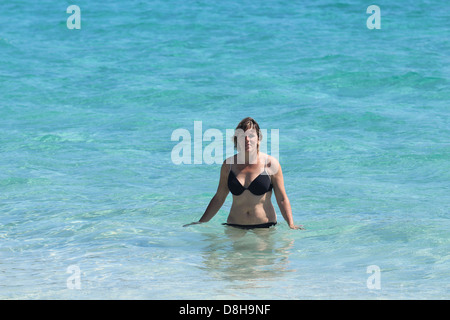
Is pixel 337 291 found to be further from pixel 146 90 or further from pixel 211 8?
pixel 211 8

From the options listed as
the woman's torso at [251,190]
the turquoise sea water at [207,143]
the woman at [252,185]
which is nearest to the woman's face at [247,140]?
the woman at [252,185]

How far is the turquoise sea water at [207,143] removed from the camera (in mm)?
5801

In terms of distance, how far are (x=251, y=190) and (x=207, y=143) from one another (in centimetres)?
514

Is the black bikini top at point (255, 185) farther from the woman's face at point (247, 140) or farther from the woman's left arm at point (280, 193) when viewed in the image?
the woman's face at point (247, 140)

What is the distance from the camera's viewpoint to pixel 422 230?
274 inches

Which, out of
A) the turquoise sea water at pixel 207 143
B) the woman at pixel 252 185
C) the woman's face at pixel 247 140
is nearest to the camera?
the turquoise sea water at pixel 207 143

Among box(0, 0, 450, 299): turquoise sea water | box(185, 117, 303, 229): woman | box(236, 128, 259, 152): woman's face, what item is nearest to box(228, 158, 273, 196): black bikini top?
box(185, 117, 303, 229): woman

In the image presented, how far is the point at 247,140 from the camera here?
20.8ft

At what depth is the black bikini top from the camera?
650cm

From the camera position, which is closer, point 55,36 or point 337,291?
point 337,291

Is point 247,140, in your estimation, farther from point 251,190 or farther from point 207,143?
point 207,143

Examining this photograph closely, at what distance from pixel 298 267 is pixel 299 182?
3.42m

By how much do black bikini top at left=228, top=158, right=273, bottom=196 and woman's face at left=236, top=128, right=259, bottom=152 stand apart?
0.27 metres

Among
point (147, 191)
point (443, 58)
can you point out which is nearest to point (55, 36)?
point (443, 58)
